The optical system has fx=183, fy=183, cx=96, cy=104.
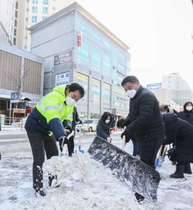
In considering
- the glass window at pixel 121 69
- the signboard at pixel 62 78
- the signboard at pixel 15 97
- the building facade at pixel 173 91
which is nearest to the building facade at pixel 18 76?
the signboard at pixel 62 78

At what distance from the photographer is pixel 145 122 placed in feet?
7.78

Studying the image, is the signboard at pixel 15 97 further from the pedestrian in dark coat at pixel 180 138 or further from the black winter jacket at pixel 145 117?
the black winter jacket at pixel 145 117

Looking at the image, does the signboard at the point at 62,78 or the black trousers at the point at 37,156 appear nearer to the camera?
the black trousers at the point at 37,156

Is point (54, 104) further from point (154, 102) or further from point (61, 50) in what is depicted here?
point (61, 50)

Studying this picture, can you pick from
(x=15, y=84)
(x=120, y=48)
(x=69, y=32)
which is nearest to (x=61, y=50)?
(x=69, y=32)

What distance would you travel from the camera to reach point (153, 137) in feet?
8.05

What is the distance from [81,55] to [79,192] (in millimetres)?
39586

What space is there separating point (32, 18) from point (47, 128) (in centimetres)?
6933

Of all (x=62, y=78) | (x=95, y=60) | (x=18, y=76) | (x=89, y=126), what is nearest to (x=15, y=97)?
(x=89, y=126)

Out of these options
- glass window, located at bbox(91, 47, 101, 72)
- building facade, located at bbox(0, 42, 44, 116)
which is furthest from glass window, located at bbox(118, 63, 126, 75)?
building facade, located at bbox(0, 42, 44, 116)

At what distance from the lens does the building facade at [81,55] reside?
39000 millimetres

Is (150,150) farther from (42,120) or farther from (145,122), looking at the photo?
(42,120)

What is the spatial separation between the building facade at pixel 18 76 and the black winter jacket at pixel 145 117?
29.6 meters

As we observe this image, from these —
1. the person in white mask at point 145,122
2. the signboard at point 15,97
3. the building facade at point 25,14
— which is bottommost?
the person in white mask at point 145,122
